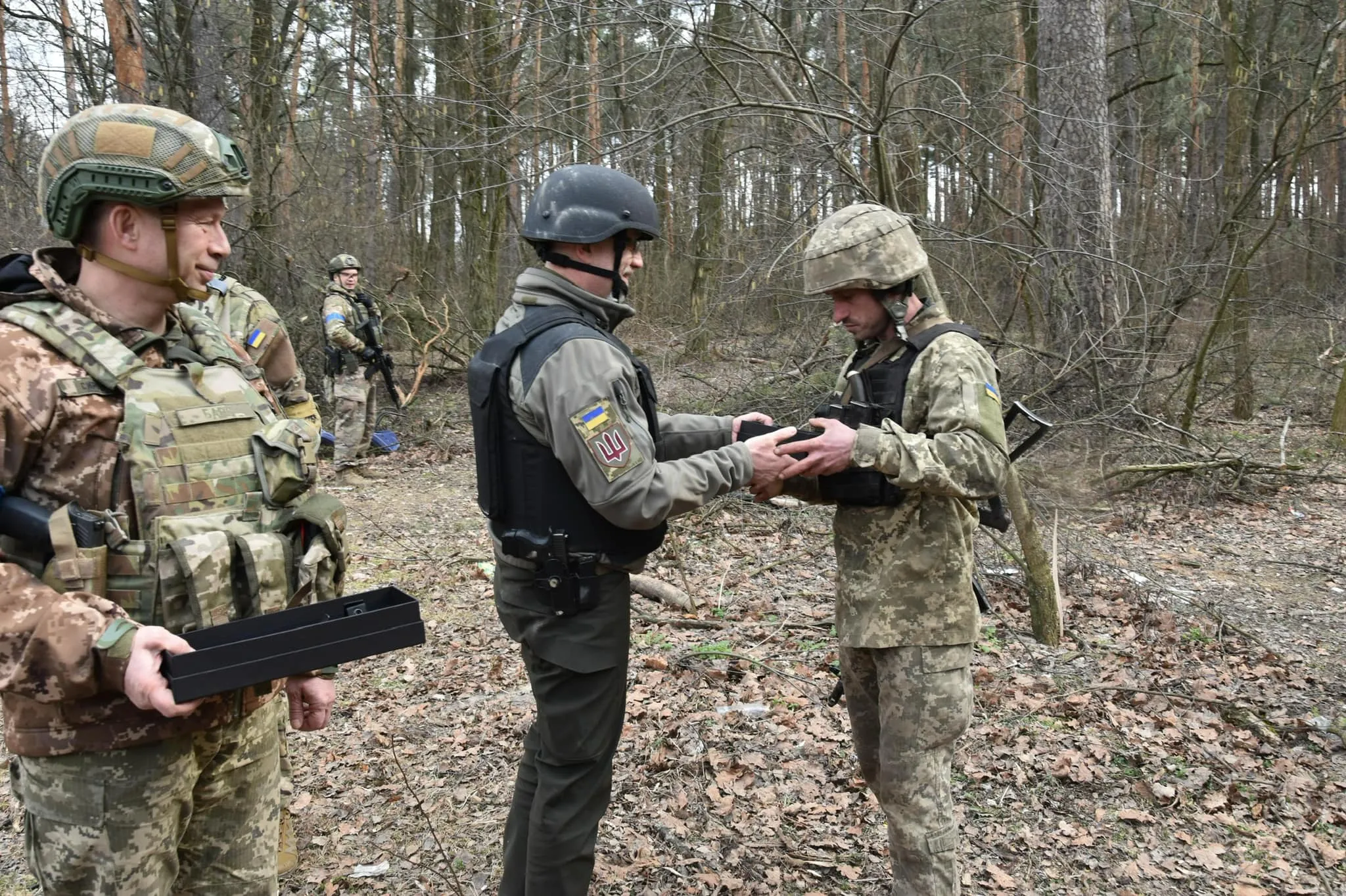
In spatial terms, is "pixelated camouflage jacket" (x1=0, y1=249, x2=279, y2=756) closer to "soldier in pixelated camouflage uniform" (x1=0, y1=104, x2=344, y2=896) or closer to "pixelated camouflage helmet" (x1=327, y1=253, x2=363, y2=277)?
"soldier in pixelated camouflage uniform" (x1=0, y1=104, x2=344, y2=896)

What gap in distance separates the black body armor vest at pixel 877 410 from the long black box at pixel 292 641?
148 cm

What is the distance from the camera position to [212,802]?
2.07 metres

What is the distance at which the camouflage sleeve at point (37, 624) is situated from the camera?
1.67 metres

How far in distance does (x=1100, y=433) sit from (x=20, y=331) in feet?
25.1

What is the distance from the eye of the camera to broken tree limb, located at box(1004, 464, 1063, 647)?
4793 mm

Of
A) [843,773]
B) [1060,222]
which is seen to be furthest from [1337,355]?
[843,773]

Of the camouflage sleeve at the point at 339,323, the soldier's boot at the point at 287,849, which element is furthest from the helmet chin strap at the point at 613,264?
the camouflage sleeve at the point at 339,323

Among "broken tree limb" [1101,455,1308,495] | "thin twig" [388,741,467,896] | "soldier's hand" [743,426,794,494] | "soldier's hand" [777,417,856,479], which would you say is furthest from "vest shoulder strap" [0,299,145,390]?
"broken tree limb" [1101,455,1308,495]

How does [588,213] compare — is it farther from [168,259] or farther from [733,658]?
[733,658]

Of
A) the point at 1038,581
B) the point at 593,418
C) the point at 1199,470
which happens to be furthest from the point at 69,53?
the point at 1199,470

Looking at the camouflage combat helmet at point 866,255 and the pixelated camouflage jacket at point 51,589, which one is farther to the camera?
the camouflage combat helmet at point 866,255

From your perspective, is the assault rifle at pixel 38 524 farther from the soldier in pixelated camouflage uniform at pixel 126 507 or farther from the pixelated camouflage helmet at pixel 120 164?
the pixelated camouflage helmet at pixel 120 164

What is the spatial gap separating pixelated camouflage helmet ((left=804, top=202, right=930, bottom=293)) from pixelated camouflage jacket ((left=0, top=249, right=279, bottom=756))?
193cm

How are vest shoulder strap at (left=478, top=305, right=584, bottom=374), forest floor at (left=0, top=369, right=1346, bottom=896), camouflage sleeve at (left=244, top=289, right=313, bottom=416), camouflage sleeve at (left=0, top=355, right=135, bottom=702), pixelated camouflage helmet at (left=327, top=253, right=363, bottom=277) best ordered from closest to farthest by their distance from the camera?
1. camouflage sleeve at (left=0, top=355, right=135, bottom=702)
2. vest shoulder strap at (left=478, top=305, right=584, bottom=374)
3. forest floor at (left=0, top=369, right=1346, bottom=896)
4. camouflage sleeve at (left=244, top=289, right=313, bottom=416)
5. pixelated camouflage helmet at (left=327, top=253, right=363, bottom=277)
